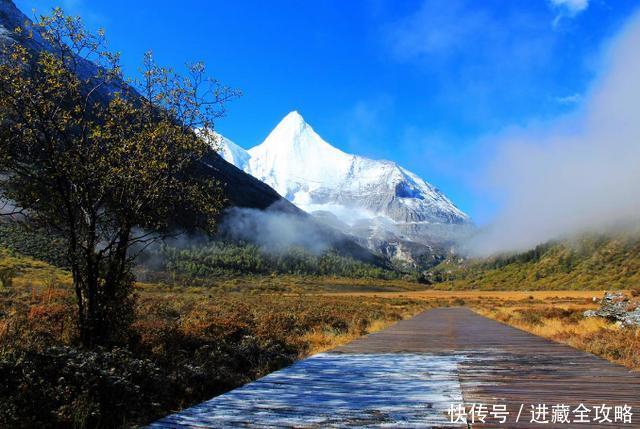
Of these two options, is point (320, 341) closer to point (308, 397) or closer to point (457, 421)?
point (308, 397)

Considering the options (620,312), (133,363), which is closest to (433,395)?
(133,363)

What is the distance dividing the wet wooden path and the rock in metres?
15.8

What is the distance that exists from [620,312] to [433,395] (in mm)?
28287

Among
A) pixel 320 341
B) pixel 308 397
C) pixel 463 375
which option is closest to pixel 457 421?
pixel 308 397

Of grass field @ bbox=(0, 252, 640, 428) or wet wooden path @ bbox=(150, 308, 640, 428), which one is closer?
wet wooden path @ bbox=(150, 308, 640, 428)

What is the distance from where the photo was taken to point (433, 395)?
7965 mm

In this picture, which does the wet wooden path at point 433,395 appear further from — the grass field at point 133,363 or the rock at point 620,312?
the rock at point 620,312

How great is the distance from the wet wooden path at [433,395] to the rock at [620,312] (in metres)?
15.8

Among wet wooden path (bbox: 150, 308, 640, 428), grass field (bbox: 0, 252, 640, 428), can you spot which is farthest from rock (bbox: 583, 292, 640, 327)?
wet wooden path (bbox: 150, 308, 640, 428)

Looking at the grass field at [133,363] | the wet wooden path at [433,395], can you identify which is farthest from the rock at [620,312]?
the wet wooden path at [433,395]

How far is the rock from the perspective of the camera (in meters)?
26.2

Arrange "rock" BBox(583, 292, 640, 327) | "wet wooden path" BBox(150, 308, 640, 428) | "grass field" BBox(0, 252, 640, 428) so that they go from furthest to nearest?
"rock" BBox(583, 292, 640, 327)
"grass field" BBox(0, 252, 640, 428)
"wet wooden path" BBox(150, 308, 640, 428)

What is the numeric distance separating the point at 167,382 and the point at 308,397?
15.0 ft

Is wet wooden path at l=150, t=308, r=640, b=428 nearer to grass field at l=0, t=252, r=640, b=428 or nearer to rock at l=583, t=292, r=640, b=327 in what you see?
grass field at l=0, t=252, r=640, b=428
